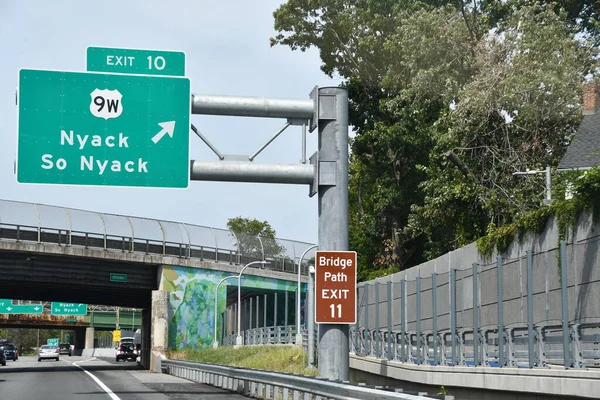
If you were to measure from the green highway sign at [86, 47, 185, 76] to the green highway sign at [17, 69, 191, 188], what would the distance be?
0.25m

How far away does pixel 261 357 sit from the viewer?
142ft

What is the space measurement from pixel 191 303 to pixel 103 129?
153ft

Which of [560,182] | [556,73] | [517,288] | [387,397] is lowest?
[387,397]

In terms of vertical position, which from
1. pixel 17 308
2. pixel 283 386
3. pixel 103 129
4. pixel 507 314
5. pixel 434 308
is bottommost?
pixel 283 386

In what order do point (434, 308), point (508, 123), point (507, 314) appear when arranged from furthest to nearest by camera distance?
point (508, 123) → point (434, 308) → point (507, 314)

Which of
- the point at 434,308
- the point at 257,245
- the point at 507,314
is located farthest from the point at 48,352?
the point at 507,314

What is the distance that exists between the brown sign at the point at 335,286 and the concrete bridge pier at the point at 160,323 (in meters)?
45.8

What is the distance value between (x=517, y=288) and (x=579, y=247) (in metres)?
1.80

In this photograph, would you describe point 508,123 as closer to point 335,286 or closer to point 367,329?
point 367,329

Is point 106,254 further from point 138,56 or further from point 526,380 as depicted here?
point 526,380

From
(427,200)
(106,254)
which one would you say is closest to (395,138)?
(427,200)

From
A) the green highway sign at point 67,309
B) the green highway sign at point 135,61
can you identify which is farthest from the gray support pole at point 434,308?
the green highway sign at point 67,309

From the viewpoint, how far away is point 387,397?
13.5 m

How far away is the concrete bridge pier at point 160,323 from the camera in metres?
61.0
